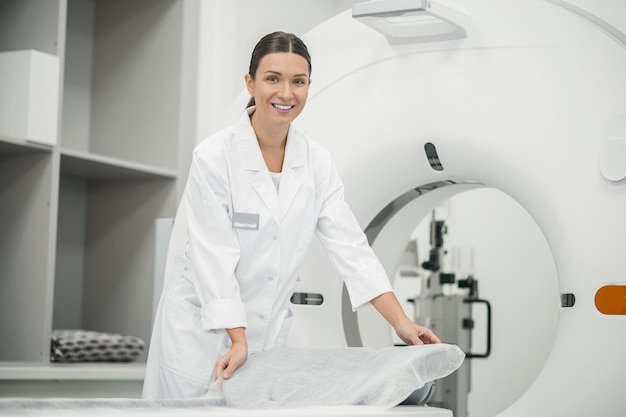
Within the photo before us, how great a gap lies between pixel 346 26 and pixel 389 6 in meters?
0.31

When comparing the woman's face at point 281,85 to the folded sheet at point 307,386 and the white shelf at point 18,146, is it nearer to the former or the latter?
the folded sheet at point 307,386

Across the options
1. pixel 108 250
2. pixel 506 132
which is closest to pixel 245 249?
pixel 506 132

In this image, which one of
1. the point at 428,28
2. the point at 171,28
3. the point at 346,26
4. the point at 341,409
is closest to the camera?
the point at 341,409

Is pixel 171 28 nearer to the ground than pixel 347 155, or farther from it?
farther from it

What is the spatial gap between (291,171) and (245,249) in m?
0.20

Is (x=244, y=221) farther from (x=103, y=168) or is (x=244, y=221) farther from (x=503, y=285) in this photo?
(x=503, y=285)

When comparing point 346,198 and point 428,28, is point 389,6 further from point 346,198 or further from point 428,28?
point 346,198

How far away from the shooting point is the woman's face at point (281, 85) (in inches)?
68.8

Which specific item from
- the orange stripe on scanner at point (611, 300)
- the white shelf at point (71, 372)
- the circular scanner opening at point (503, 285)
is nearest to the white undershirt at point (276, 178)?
the orange stripe on scanner at point (611, 300)

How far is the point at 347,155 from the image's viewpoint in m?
2.13

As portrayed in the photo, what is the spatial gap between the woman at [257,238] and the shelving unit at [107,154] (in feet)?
3.15

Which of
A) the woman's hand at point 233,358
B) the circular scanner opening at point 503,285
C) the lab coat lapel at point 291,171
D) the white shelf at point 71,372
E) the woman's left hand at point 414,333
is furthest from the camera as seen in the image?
the circular scanner opening at point 503,285

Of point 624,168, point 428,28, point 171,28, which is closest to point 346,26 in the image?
point 428,28

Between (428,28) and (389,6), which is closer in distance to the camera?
(389,6)
